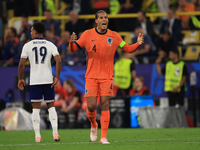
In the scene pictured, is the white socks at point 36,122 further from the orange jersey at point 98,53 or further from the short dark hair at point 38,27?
the short dark hair at point 38,27

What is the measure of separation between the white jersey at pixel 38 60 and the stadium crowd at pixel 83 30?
5.44 metres

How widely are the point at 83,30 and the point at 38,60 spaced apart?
8180mm

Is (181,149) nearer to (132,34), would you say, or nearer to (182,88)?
(182,88)

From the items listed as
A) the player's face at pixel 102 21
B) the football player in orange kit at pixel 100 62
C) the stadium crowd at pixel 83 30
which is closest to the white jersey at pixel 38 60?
the football player in orange kit at pixel 100 62

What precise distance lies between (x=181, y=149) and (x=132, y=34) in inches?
376

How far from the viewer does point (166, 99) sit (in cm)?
1442

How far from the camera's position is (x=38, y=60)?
788 centimetres

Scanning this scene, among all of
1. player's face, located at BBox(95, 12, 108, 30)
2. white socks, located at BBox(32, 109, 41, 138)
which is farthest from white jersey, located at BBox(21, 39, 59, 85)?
player's face, located at BBox(95, 12, 108, 30)

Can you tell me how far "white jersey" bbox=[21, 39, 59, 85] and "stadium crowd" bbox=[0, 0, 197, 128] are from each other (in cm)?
544

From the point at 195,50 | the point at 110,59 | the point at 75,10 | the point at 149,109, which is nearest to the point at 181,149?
the point at 110,59

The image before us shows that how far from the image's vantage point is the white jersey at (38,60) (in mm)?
7844

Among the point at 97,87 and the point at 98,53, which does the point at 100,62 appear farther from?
the point at 97,87

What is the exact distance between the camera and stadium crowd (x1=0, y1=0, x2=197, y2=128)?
1385cm

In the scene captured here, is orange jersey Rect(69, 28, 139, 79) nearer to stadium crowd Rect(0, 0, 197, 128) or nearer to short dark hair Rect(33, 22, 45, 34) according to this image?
short dark hair Rect(33, 22, 45, 34)
